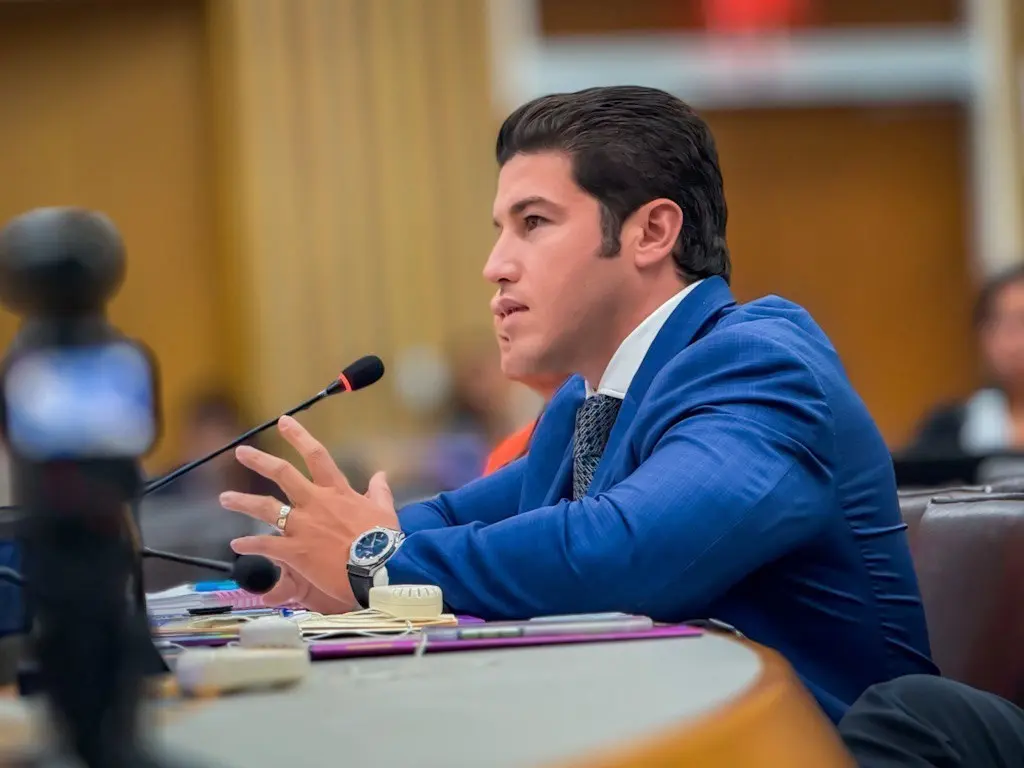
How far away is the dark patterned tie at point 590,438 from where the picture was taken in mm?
1801

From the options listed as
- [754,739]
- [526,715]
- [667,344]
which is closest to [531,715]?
[526,715]

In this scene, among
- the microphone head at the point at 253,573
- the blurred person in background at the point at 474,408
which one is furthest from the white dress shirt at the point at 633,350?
the blurred person in background at the point at 474,408

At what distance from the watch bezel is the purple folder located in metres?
0.28

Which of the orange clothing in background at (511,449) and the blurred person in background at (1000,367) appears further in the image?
the blurred person in background at (1000,367)

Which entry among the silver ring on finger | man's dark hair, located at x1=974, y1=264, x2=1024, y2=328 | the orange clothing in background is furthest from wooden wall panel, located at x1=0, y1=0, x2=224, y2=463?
the silver ring on finger

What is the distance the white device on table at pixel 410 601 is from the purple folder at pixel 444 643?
0.55 ft

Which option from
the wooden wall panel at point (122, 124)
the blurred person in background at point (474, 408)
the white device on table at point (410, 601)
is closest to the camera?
the white device on table at point (410, 601)

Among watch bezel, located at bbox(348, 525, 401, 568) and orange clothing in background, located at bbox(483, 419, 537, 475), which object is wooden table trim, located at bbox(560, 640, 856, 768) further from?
orange clothing in background, located at bbox(483, 419, 537, 475)

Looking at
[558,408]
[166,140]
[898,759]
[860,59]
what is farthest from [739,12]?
[898,759]

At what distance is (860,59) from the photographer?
750 centimetres

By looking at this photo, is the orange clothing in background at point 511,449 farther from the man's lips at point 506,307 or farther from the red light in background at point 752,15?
the red light in background at point 752,15

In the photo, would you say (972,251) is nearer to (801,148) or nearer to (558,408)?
(801,148)

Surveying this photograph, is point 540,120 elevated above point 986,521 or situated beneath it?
elevated above

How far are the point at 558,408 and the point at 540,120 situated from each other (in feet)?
1.30
